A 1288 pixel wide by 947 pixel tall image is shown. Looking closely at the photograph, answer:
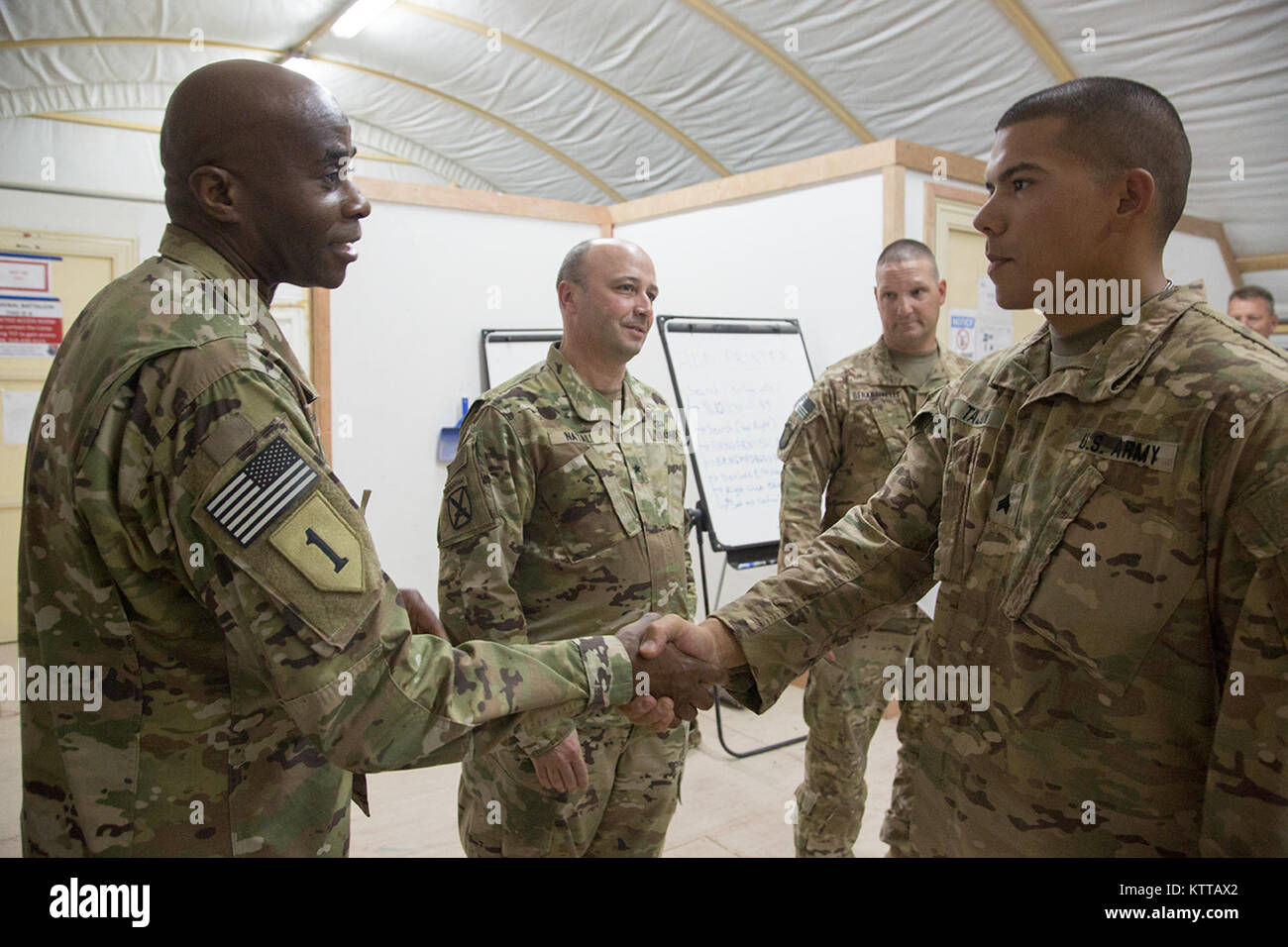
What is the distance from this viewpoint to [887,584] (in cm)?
161

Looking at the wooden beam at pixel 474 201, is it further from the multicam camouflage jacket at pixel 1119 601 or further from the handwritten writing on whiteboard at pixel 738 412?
the multicam camouflage jacket at pixel 1119 601

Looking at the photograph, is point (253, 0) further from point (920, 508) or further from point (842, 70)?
point (920, 508)

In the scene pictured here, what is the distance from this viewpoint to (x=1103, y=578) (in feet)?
3.87

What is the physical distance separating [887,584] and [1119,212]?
0.72 m

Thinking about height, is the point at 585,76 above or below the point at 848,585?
above

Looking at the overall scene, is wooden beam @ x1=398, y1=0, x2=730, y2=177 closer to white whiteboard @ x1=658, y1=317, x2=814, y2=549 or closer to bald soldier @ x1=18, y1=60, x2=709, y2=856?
white whiteboard @ x1=658, y1=317, x2=814, y2=549

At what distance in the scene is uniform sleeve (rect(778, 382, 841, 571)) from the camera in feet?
9.29

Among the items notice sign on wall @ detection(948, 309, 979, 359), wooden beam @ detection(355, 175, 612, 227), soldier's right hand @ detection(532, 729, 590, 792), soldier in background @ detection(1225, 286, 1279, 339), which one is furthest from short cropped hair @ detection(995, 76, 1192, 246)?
soldier in background @ detection(1225, 286, 1279, 339)

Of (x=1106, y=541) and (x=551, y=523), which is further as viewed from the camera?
(x=551, y=523)

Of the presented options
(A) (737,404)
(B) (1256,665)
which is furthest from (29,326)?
(B) (1256,665)

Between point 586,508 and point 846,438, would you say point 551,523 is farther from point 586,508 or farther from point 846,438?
point 846,438

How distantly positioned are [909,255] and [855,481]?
0.77 m


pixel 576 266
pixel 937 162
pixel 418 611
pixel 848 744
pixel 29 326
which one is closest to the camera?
pixel 418 611

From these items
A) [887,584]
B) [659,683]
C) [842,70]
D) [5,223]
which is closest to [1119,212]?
[887,584]
